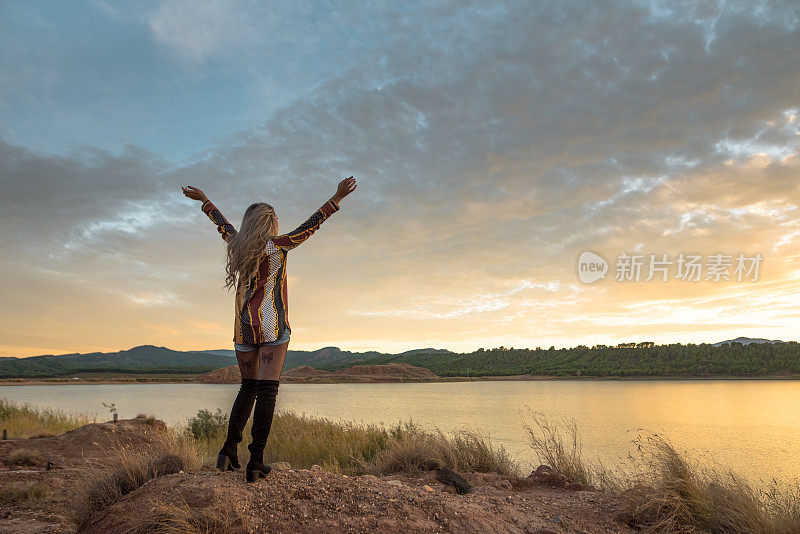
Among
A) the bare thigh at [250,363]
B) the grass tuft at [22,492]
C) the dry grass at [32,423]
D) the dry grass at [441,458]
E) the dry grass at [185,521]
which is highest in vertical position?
the bare thigh at [250,363]

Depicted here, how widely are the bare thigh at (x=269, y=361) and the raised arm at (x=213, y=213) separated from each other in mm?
1175

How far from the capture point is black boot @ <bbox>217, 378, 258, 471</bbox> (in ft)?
13.3

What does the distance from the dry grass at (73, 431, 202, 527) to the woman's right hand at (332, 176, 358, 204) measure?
313 cm

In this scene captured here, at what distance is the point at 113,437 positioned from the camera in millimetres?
10039

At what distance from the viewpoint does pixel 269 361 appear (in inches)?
156

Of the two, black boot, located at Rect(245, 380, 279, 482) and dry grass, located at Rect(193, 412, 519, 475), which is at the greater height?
black boot, located at Rect(245, 380, 279, 482)

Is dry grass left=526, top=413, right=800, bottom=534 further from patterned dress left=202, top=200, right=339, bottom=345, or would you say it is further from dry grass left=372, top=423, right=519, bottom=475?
patterned dress left=202, top=200, right=339, bottom=345

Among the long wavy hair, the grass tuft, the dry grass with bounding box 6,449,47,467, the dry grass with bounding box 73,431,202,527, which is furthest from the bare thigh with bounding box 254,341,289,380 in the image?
the dry grass with bounding box 6,449,47,467

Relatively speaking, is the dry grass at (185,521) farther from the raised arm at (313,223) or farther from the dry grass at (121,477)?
the raised arm at (313,223)

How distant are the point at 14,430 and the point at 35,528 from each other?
10.0 meters

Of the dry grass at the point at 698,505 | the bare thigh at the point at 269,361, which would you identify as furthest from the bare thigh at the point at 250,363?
the dry grass at the point at 698,505

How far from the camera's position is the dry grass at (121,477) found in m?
4.22

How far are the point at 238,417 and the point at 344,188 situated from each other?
221cm

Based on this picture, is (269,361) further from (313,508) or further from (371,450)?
(371,450)
